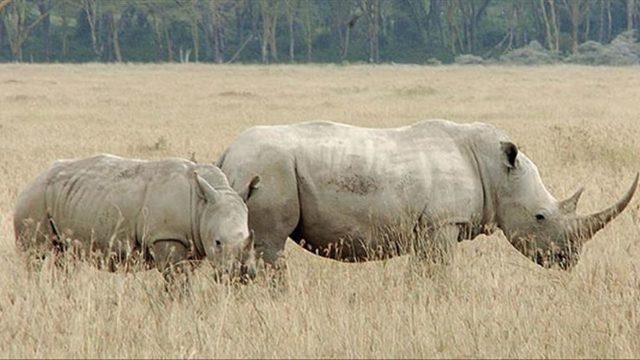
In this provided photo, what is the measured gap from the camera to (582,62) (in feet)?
194

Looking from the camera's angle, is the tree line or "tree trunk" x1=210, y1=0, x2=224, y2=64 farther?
the tree line

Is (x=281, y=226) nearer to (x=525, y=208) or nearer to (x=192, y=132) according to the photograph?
(x=525, y=208)

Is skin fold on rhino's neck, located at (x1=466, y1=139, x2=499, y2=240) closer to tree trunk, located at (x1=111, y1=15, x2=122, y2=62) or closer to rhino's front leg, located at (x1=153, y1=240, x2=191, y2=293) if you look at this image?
rhino's front leg, located at (x1=153, y1=240, x2=191, y2=293)

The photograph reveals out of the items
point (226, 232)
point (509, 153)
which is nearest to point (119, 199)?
point (226, 232)

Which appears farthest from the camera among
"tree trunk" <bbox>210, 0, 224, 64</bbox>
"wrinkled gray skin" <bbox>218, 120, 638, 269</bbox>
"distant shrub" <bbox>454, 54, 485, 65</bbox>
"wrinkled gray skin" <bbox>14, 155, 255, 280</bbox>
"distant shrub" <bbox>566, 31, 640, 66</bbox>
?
"tree trunk" <bbox>210, 0, 224, 64</bbox>

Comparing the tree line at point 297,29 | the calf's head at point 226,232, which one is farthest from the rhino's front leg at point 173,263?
the tree line at point 297,29

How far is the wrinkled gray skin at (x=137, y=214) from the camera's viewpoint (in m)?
6.17

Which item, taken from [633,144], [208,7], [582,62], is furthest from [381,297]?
[208,7]

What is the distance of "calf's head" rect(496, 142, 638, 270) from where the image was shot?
723cm

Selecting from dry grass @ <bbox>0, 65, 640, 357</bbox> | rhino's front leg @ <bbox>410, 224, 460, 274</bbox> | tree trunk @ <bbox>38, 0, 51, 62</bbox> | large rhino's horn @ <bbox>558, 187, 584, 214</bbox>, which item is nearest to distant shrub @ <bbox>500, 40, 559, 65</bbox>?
tree trunk @ <bbox>38, 0, 51, 62</bbox>

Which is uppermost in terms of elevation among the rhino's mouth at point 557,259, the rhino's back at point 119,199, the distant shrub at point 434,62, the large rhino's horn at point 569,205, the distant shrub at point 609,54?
the rhino's back at point 119,199

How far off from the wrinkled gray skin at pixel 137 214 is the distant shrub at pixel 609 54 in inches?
2136

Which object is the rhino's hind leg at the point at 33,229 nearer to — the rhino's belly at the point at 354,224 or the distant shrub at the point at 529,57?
the rhino's belly at the point at 354,224

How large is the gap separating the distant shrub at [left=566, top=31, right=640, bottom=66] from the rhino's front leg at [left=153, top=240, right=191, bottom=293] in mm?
54509
